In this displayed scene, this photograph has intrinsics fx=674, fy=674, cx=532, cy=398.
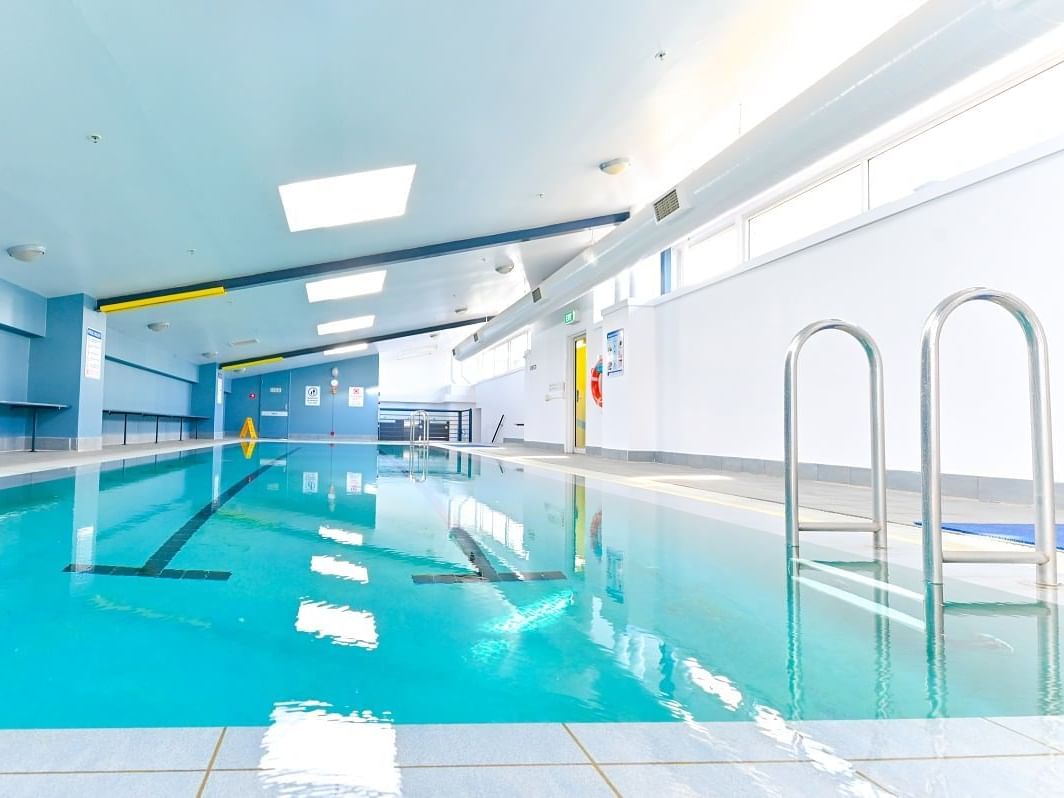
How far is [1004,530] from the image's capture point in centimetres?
342

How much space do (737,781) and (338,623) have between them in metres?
1.15

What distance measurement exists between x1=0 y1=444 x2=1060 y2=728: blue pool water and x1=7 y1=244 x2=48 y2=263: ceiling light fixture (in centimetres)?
632

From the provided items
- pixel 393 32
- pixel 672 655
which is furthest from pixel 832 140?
pixel 672 655

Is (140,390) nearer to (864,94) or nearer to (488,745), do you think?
(864,94)

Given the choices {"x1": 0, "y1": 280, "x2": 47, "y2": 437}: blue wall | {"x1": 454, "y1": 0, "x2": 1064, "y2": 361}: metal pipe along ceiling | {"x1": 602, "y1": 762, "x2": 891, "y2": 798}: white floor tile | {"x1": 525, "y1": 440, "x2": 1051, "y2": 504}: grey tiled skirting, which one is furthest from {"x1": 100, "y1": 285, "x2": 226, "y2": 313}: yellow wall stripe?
{"x1": 602, "y1": 762, "x2": 891, "y2": 798}: white floor tile

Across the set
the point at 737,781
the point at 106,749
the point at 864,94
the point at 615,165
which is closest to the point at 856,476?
the point at 864,94

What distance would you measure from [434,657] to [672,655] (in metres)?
0.55

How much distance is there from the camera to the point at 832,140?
488cm

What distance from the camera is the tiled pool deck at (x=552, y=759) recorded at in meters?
0.95

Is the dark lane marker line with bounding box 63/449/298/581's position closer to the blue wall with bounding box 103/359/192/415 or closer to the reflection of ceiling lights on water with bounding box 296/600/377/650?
the reflection of ceiling lights on water with bounding box 296/600/377/650

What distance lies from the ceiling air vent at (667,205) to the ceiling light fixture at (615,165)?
1.03 metres

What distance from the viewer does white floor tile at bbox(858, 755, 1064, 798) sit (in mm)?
960

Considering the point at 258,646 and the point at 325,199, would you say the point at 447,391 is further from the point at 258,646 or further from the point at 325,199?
the point at 258,646

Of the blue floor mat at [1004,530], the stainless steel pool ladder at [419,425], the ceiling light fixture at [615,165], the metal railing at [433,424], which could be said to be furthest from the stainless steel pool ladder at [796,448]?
the metal railing at [433,424]
